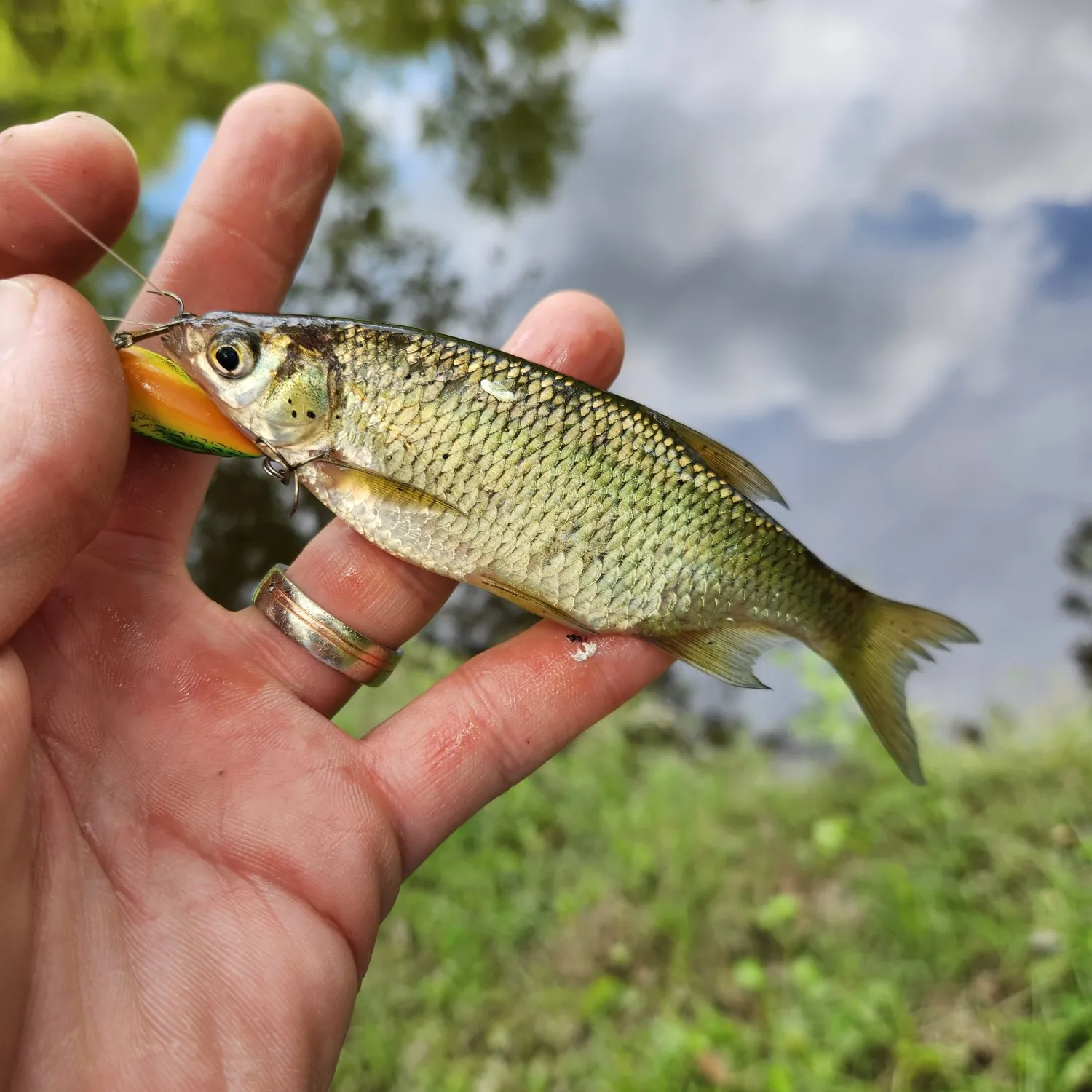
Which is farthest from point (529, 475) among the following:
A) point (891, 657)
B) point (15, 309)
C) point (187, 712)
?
point (891, 657)

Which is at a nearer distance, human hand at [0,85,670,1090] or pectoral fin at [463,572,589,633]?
human hand at [0,85,670,1090]

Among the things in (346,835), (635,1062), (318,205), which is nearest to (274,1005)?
(346,835)

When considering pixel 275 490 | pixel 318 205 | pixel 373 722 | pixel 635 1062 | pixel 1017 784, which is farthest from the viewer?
pixel 275 490

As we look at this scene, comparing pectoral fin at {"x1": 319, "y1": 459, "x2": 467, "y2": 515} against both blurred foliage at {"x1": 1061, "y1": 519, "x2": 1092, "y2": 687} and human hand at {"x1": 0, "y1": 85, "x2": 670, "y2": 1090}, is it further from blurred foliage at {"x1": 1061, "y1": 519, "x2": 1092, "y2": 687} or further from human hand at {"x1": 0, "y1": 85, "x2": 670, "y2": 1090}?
blurred foliage at {"x1": 1061, "y1": 519, "x2": 1092, "y2": 687}

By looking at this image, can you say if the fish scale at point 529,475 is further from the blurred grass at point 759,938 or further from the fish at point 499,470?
the blurred grass at point 759,938

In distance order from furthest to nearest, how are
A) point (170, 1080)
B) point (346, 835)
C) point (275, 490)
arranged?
point (275, 490), point (346, 835), point (170, 1080)

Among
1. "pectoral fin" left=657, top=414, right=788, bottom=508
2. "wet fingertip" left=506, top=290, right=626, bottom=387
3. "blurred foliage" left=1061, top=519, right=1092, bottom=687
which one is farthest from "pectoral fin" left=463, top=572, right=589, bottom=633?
"blurred foliage" left=1061, top=519, right=1092, bottom=687

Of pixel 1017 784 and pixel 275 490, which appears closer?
pixel 1017 784

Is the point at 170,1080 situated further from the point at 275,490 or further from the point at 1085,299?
the point at 1085,299
